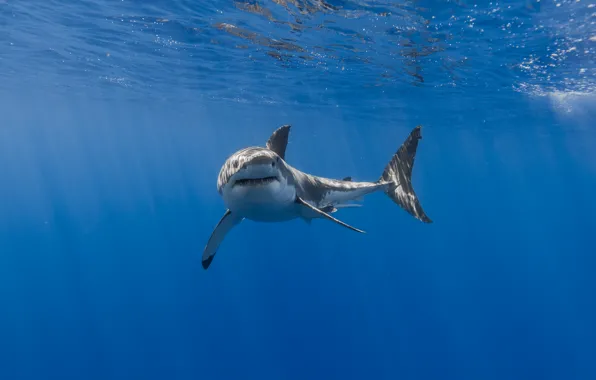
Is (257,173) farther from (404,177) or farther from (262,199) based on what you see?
(404,177)

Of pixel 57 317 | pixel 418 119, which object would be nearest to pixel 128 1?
pixel 57 317

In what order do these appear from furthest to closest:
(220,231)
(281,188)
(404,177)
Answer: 1. (404,177)
2. (220,231)
3. (281,188)

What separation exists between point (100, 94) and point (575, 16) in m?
34.4

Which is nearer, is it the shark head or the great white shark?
the shark head

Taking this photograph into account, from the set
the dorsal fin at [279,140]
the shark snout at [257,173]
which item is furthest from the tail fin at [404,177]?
the shark snout at [257,173]

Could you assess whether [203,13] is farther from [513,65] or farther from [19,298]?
[19,298]

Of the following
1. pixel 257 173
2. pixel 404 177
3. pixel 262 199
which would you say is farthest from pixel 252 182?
pixel 404 177

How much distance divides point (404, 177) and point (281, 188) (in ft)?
17.2

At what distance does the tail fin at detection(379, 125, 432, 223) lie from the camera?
955 centimetres

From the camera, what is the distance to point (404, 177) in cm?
996

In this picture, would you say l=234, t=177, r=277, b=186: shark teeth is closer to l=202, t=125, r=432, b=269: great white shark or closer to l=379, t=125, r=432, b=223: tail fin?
l=202, t=125, r=432, b=269: great white shark

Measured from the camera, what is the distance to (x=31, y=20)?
15461 millimetres

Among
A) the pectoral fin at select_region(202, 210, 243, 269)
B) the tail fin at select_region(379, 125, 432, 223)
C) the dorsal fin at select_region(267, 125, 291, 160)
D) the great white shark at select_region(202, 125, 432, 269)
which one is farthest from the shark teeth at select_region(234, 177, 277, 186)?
the tail fin at select_region(379, 125, 432, 223)

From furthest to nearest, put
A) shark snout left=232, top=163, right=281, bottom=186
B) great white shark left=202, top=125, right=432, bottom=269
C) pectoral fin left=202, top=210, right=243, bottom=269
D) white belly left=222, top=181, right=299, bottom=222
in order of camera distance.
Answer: pectoral fin left=202, top=210, right=243, bottom=269 → white belly left=222, top=181, right=299, bottom=222 → great white shark left=202, top=125, right=432, bottom=269 → shark snout left=232, top=163, right=281, bottom=186
